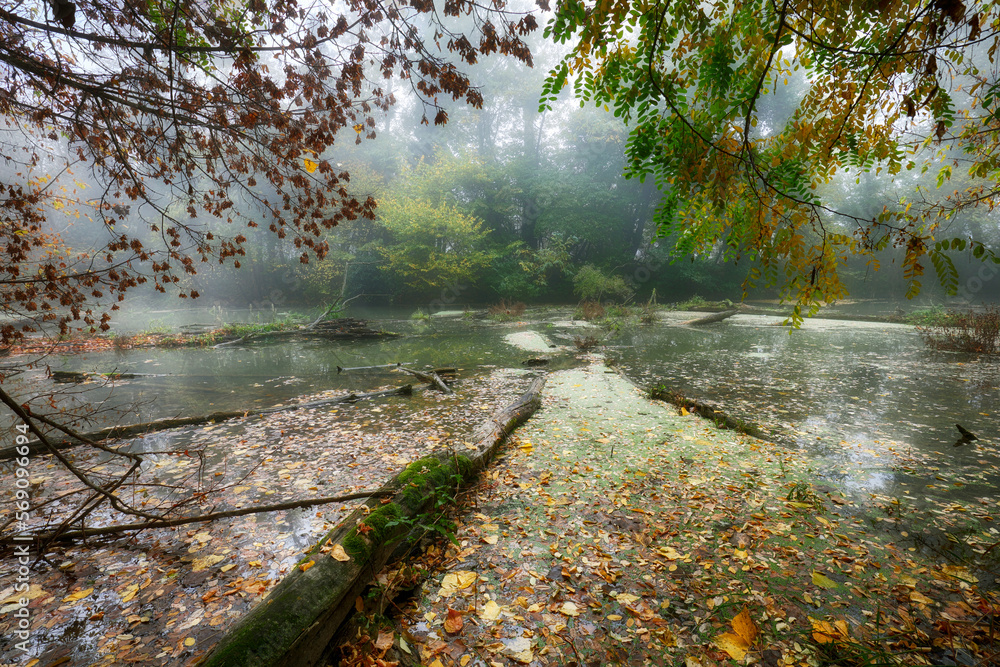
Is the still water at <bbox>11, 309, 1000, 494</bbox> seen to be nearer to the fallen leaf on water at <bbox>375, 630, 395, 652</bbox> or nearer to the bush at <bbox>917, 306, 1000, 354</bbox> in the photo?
the bush at <bbox>917, 306, 1000, 354</bbox>

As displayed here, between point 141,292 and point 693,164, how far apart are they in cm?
5209

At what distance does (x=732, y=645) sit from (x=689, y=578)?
0.52 metres

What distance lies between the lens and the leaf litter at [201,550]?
2320mm

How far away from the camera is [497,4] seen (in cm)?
360

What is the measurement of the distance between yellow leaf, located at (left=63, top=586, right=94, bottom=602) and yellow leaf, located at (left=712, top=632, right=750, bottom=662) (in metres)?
3.96

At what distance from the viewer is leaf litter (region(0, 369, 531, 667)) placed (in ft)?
7.61

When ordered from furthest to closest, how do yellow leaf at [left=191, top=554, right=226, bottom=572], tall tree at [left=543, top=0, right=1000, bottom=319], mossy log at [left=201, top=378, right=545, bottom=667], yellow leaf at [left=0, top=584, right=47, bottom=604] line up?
yellow leaf at [left=191, top=554, right=226, bottom=572] → yellow leaf at [left=0, top=584, right=47, bottom=604] → tall tree at [left=543, top=0, right=1000, bottom=319] → mossy log at [left=201, top=378, right=545, bottom=667]

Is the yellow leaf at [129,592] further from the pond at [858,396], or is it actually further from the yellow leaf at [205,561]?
the pond at [858,396]

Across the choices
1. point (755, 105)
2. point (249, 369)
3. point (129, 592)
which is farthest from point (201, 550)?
point (249, 369)

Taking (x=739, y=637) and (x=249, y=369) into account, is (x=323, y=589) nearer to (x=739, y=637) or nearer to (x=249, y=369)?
(x=739, y=637)

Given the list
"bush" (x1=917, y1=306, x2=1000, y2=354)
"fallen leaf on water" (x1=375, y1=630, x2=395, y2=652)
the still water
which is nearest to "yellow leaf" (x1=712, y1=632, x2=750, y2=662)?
"fallen leaf on water" (x1=375, y1=630, x2=395, y2=652)

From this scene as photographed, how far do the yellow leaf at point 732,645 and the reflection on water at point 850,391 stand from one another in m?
2.74

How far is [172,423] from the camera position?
5.87 metres

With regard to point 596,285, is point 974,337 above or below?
below
